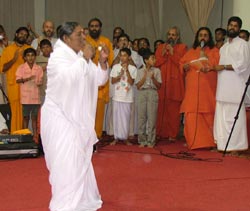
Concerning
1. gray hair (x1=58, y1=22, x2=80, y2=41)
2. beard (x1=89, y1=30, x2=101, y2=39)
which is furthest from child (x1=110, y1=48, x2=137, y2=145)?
gray hair (x1=58, y1=22, x2=80, y2=41)

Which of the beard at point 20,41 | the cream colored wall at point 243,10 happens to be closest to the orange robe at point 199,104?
the cream colored wall at point 243,10

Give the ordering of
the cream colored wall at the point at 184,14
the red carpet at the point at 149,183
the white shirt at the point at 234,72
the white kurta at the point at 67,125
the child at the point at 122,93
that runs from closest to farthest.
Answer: the white kurta at the point at 67,125 < the red carpet at the point at 149,183 < the white shirt at the point at 234,72 < the child at the point at 122,93 < the cream colored wall at the point at 184,14

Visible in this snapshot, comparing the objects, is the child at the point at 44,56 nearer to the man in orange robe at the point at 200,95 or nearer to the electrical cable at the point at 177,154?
the electrical cable at the point at 177,154

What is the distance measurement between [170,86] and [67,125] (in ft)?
13.8

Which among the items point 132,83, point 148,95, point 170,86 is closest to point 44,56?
point 132,83

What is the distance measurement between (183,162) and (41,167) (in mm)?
1768

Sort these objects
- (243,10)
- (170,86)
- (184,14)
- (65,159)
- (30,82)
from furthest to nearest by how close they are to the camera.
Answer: (184,14)
(243,10)
(170,86)
(30,82)
(65,159)

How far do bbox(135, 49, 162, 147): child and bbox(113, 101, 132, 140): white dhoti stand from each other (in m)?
0.23

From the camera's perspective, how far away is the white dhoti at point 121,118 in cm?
692

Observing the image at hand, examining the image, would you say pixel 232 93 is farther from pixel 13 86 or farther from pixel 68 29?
pixel 68 29

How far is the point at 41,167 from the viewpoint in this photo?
527cm

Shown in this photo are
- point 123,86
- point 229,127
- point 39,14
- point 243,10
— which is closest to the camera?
point 229,127

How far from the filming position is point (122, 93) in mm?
6844

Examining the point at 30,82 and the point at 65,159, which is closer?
the point at 65,159
